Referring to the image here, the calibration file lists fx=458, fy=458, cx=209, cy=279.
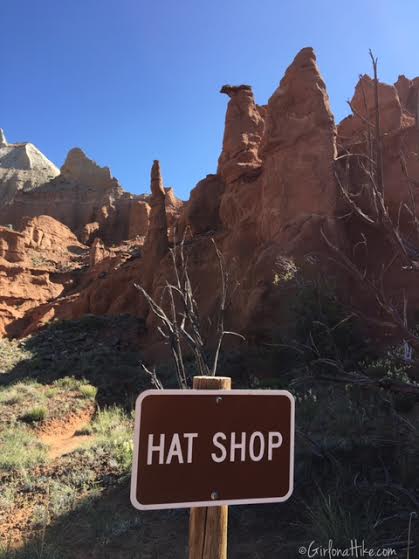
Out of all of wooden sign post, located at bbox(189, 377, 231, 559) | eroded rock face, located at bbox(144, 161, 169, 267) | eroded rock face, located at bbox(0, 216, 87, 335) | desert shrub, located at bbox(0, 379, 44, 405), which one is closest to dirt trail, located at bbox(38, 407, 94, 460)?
desert shrub, located at bbox(0, 379, 44, 405)

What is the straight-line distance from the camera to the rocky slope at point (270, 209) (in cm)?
1627

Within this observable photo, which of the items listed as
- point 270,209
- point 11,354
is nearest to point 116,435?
point 270,209

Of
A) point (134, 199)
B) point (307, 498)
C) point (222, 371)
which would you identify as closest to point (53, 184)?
point (134, 199)

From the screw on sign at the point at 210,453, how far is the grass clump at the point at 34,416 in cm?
1204

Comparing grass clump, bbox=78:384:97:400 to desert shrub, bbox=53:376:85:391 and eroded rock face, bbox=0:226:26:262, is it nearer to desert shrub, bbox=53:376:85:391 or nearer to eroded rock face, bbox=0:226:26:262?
desert shrub, bbox=53:376:85:391

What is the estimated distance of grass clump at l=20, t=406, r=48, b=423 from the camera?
12.6 metres

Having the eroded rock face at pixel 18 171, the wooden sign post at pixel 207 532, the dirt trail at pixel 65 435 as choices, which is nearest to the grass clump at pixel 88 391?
the dirt trail at pixel 65 435

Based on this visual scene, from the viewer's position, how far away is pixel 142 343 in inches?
958

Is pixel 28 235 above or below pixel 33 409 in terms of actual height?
above

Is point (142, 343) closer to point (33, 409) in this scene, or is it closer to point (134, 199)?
point (33, 409)

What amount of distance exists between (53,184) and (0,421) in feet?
180

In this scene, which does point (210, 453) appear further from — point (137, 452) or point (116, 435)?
point (116, 435)

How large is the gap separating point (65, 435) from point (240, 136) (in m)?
18.6

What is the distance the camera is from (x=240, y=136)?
2531cm
